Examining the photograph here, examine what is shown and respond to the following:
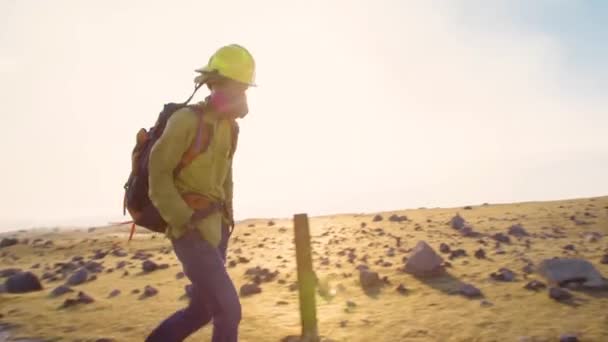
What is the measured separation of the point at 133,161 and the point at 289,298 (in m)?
4.66

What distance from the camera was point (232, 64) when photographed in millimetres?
4023

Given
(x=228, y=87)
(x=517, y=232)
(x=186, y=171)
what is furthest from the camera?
(x=517, y=232)

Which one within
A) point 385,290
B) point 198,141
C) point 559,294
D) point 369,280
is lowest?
point 385,290

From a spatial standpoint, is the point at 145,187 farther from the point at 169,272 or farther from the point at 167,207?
the point at 169,272

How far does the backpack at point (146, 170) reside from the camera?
3.93 meters

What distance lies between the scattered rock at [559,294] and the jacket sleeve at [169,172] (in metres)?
5.03

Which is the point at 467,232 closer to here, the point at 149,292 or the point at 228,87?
the point at 149,292

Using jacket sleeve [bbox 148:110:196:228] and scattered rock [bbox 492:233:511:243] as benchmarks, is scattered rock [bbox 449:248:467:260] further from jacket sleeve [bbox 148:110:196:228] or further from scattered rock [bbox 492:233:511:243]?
jacket sleeve [bbox 148:110:196:228]

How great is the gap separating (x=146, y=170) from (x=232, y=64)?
1.05m

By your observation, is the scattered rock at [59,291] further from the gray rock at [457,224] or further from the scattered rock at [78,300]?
the gray rock at [457,224]

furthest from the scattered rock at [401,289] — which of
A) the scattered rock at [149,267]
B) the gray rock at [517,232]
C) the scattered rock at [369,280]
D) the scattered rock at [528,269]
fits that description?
the scattered rock at [149,267]

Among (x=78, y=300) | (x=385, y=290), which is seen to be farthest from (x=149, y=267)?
(x=385, y=290)

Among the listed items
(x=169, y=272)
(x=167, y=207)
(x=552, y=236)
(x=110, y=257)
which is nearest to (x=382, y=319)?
(x=167, y=207)

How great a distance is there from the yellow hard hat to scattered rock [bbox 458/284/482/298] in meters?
4.70
